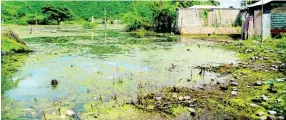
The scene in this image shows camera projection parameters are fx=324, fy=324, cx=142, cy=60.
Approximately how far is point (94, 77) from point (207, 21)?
20.1m

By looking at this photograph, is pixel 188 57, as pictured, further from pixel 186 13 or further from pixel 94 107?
pixel 186 13

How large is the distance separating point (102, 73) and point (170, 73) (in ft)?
6.45

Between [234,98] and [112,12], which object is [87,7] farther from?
[234,98]

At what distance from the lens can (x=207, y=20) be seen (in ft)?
89.8

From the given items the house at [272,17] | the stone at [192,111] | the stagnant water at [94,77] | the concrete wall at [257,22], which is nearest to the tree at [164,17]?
the concrete wall at [257,22]

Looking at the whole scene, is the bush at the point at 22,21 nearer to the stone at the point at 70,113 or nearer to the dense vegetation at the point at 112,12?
the dense vegetation at the point at 112,12

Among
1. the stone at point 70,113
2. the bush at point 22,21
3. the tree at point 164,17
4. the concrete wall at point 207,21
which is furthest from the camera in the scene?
the bush at point 22,21

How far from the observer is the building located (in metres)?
26.5

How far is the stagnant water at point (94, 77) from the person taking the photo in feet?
20.5

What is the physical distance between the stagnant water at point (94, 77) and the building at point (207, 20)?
506 inches

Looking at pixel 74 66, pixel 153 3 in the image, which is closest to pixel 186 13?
pixel 153 3

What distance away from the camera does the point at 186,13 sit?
2680 cm

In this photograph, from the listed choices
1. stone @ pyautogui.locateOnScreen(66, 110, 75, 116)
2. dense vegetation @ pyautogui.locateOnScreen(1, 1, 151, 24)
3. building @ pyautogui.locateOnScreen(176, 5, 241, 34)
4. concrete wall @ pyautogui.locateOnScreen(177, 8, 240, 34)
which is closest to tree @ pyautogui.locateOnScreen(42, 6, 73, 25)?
dense vegetation @ pyautogui.locateOnScreen(1, 1, 151, 24)

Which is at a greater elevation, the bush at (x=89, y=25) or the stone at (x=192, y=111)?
the bush at (x=89, y=25)
